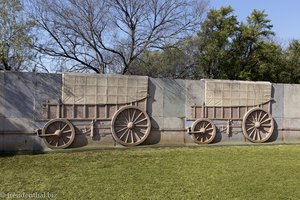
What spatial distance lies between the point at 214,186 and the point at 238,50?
52.4ft

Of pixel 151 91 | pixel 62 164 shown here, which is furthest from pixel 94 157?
pixel 151 91

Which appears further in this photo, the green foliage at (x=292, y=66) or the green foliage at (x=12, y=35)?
the green foliage at (x=292, y=66)

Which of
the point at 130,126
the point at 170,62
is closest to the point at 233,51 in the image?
the point at 170,62

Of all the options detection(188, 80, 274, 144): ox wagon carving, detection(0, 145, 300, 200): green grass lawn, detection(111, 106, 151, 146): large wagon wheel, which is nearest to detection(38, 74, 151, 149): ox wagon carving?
detection(111, 106, 151, 146): large wagon wheel

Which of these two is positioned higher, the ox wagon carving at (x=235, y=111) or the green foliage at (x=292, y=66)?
the green foliage at (x=292, y=66)

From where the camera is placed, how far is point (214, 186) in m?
6.31

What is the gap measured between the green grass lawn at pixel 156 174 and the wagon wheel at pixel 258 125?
1323 mm

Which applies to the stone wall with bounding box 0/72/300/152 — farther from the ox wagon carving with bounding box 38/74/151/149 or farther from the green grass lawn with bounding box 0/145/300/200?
the green grass lawn with bounding box 0/145/300/200

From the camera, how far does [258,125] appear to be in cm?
1101

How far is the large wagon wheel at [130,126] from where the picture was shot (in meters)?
9.76

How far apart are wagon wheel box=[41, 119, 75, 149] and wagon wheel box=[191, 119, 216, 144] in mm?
3092

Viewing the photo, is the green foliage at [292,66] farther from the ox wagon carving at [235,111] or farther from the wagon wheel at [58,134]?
the wagon wheel at [58,134]

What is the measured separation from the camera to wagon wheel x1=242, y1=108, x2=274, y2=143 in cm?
1095

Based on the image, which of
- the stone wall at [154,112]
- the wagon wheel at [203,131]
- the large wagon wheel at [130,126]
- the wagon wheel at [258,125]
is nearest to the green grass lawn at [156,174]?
the large wagon wheel at [130,126]
